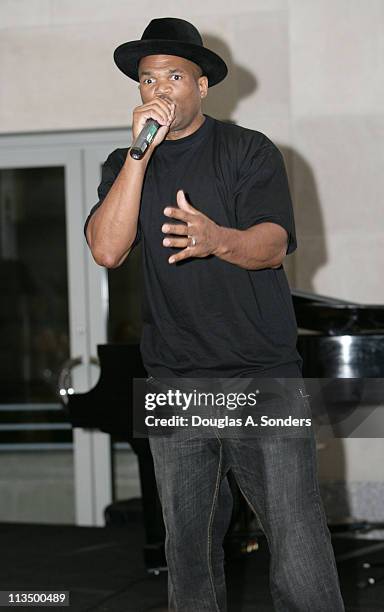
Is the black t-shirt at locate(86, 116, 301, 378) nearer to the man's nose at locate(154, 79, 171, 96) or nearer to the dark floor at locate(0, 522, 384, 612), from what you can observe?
the man's nose at locate(154, 79, 171, 96)

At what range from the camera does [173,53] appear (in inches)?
77.9

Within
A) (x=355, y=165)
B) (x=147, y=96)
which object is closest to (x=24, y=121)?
(x=355, y=165)

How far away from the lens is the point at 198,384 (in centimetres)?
192

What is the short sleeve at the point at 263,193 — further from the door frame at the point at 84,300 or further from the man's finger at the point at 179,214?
the door frame at the point at 84,300

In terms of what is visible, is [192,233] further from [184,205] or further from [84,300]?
[84,300]

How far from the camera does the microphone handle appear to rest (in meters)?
1.80

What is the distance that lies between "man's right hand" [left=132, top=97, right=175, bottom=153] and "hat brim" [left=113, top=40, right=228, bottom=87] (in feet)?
0.56

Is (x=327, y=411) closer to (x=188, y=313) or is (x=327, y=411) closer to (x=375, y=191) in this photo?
(x=375, y=191)

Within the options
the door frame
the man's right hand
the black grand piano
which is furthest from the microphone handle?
the door frame

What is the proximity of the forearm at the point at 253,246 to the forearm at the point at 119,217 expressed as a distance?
227 mm

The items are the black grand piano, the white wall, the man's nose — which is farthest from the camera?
the white wall

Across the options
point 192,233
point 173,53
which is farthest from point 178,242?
point 173,53

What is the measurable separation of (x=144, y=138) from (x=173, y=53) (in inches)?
11.0

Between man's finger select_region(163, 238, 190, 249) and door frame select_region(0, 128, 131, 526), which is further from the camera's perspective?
door frame select_region(0, 128, 131, 526)
